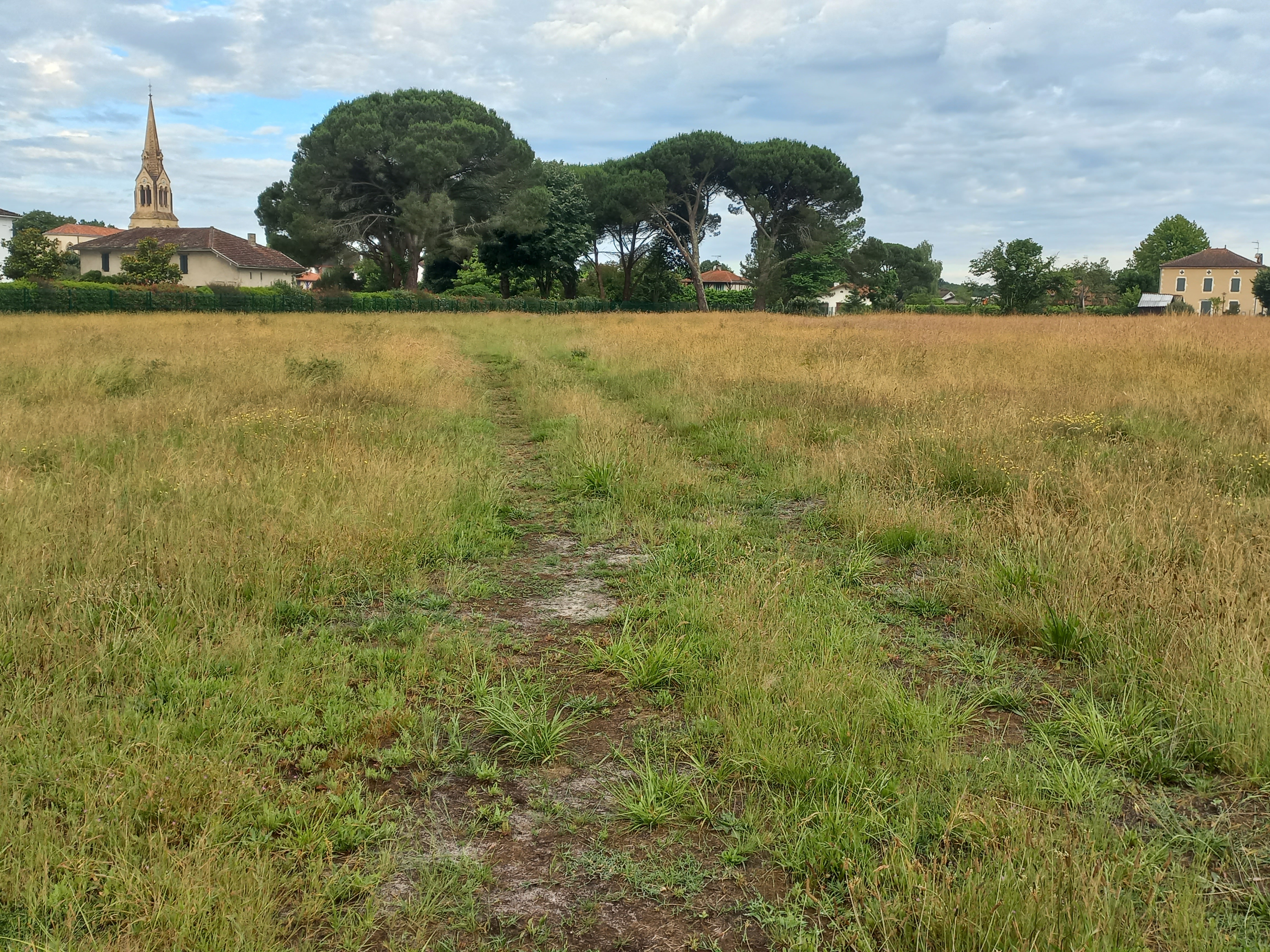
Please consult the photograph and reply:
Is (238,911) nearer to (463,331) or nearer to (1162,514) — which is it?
(1162,514)

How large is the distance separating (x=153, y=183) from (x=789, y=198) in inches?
3946

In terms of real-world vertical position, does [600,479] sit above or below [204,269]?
below

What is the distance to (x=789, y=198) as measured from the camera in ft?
180

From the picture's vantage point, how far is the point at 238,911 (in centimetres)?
217

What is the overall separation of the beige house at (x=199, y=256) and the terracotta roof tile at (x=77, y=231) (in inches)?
1406

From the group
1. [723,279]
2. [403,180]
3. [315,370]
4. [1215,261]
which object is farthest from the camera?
[723,279]

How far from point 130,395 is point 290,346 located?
23.1ft

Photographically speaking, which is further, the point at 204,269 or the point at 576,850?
the point at 204,269

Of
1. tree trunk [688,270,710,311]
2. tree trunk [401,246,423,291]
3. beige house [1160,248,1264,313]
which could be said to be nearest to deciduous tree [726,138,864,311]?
tree trunk [688,270,710,311]

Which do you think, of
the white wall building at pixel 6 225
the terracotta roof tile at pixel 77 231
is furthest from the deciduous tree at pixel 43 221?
the white wall building at pixel 6 225

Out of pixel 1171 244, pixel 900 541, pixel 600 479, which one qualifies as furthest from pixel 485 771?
pixel 1171 244

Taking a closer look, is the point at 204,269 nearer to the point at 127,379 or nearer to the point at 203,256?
the point at 203,256

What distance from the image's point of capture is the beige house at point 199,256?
62156mm

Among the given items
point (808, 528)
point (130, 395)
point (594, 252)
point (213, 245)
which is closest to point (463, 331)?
point (130, 395)
